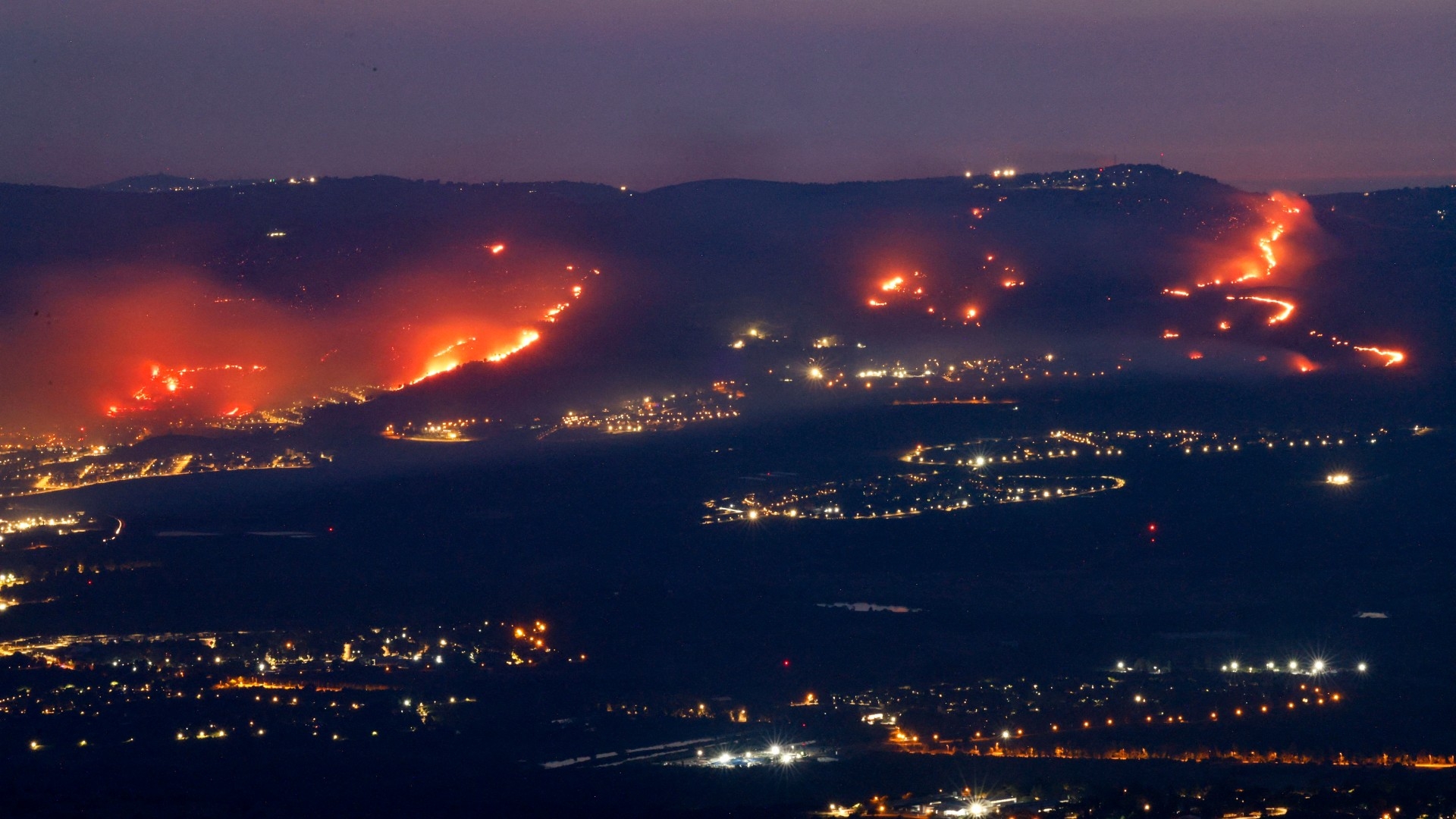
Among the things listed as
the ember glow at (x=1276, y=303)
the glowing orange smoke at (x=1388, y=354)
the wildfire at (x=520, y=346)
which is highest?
the wildfire at (x=520, y=346)

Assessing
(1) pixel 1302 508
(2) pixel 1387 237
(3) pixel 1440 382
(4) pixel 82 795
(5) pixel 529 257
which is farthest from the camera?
(2) pixel 1387 237

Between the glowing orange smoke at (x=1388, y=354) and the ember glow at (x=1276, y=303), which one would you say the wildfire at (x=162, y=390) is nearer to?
the ember glow at (x=1276, y=303)

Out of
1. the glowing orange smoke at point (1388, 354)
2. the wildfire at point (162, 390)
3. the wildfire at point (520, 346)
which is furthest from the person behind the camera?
the wildfire at point (520, 346)

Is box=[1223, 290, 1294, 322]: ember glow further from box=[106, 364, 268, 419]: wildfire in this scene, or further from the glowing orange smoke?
box=[106, 364, 268, 419]: wildfire

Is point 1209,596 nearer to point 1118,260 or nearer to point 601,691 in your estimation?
point 601,691

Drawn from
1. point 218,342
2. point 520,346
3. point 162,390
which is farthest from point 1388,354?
point 162,390

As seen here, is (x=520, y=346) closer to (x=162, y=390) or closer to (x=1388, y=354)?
(x=162, y=390)

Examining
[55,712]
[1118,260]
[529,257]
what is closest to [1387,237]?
Result: [1118,260]

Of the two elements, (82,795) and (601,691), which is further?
(601,691)

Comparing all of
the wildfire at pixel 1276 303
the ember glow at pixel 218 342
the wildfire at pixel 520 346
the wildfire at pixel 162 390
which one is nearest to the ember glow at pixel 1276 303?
the wildfire at pixel 1276 303

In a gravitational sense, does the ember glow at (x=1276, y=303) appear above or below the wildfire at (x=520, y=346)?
below

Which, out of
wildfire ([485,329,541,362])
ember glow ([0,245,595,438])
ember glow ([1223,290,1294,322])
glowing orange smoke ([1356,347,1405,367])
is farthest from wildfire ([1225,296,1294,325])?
wildfire ([485,329,541,362])
